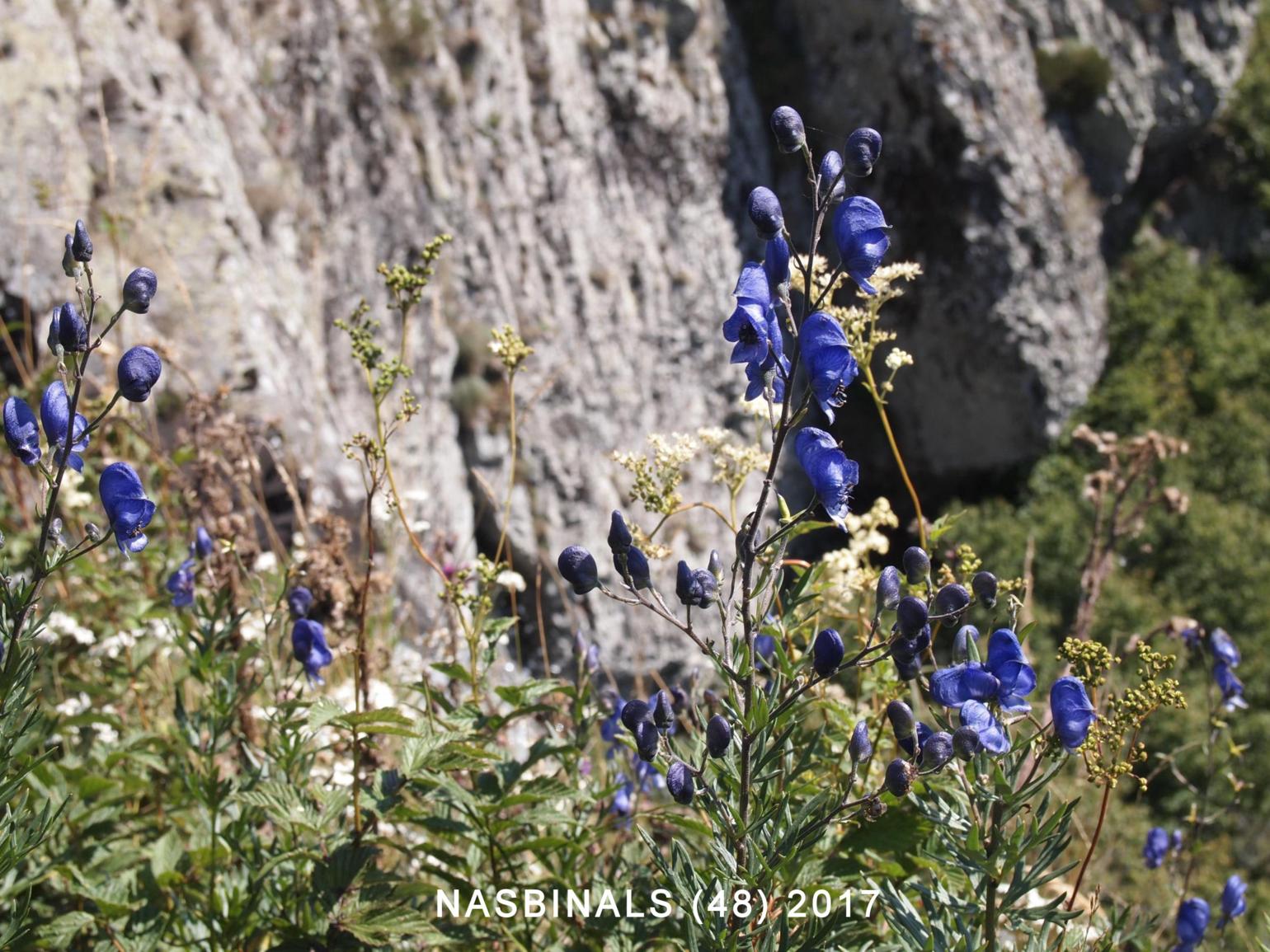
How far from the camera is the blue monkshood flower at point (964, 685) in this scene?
129cm

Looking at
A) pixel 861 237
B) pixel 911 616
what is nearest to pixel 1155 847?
pixel 911 616

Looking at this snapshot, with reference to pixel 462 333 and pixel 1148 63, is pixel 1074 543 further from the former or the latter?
pixel 462 333

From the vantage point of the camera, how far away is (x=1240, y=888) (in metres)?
2.10

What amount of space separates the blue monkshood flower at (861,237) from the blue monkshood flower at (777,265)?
7 centimetres

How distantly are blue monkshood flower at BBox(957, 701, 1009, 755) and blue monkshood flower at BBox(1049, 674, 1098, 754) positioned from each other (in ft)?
0.25

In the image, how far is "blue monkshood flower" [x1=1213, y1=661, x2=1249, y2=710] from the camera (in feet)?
7.23

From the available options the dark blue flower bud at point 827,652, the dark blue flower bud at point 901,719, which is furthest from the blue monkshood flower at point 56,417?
the dark blue flower bud at point 901,719

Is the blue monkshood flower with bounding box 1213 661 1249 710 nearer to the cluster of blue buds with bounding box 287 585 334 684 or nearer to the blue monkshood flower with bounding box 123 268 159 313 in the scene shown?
the cluster of blue buds with bounding box 287 585 334 684

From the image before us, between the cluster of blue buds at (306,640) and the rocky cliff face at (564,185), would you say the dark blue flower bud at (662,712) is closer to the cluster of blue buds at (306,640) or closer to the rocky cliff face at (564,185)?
the cluster of blue buds at (306,640)

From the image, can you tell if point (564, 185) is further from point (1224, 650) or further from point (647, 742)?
point (647, 742)

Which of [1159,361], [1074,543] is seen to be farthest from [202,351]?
[1159,361]

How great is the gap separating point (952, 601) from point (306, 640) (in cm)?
114

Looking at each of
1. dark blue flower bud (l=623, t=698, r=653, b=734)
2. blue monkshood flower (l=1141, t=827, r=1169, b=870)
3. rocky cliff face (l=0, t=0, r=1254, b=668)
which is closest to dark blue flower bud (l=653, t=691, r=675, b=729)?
dark blue flower bud (l=623, t=698, r=653, b=734)

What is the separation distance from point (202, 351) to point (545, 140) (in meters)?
4.38
